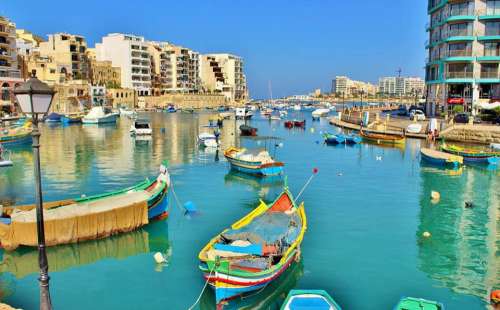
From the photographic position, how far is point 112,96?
402ft

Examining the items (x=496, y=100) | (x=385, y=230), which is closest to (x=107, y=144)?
(x=385, y=230)

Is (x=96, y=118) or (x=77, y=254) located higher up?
(x=96, y=118)

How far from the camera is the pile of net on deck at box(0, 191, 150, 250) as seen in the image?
17.8 meters

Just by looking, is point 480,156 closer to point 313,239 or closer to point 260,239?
point 313,239

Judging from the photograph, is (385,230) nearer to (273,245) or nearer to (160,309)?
(273,245)

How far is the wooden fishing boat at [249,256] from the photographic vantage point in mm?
13430

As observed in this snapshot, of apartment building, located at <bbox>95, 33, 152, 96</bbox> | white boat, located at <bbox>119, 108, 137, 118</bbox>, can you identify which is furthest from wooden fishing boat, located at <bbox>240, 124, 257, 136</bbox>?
apartment building, located at <bbox>95, 33, 152, 96</bbox>

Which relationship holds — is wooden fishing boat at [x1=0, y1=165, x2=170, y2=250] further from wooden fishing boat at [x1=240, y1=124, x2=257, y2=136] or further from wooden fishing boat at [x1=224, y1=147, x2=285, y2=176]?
wooden fishing boat at [x1=240, y1=124, x2=257, y2=136]

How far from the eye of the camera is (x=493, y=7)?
59281mm

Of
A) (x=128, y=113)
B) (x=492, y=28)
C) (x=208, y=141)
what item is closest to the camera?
(x=208, y=141)

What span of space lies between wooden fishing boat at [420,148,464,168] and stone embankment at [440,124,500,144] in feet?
44.4

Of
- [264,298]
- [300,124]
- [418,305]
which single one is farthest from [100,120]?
[418,305]

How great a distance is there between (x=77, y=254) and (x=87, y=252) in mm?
379

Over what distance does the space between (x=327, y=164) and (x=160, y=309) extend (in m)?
28.5
